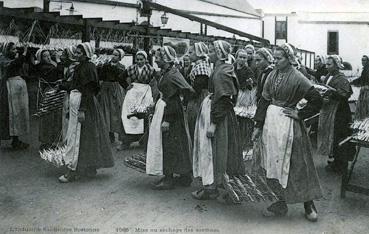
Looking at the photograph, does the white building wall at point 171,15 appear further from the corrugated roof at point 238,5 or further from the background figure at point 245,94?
the background figure at point 245,94

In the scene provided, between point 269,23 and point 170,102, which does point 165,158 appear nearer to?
point 170,102

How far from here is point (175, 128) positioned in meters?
4.47

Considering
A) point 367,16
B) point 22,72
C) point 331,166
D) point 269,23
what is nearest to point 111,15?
point 22,72

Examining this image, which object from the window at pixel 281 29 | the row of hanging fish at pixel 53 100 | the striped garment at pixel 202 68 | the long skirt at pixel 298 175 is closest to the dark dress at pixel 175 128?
the striped garment at pixel 202 68

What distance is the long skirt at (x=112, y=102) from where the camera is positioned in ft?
23.1

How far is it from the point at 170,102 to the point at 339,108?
7.81 ft

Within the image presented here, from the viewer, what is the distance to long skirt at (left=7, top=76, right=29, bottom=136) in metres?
6.42

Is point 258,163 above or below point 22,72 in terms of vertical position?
below

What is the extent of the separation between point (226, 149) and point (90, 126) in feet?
5.29

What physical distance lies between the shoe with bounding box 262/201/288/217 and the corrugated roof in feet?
51.7

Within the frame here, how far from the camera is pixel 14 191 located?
4457 mm

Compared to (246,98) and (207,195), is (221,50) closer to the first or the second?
(207,195)

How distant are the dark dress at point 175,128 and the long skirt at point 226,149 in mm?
565

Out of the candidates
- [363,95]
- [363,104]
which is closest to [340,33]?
[363,95]
